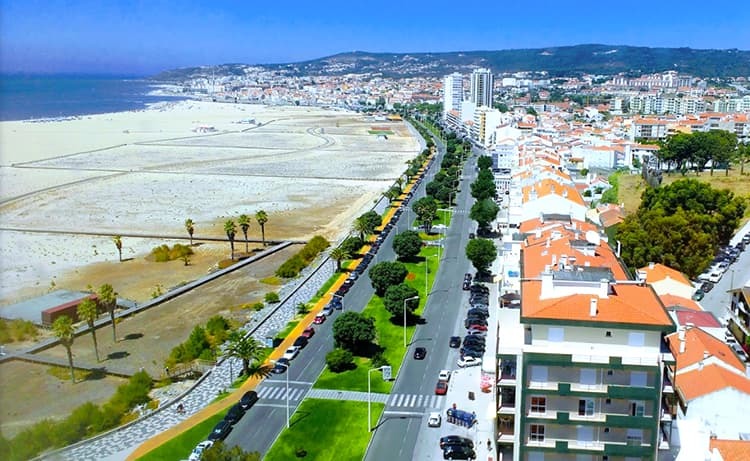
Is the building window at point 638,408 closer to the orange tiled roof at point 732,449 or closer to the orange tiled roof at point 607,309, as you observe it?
the orange tiled roof at point 732,449

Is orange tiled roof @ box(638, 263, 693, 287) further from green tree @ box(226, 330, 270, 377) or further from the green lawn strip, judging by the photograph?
the green lawn strip

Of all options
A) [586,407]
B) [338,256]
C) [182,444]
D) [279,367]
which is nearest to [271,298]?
[338,256]

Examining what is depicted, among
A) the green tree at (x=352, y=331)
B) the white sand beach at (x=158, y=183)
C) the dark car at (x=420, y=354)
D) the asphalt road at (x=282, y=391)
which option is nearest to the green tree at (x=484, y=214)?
the white sand beach at (x=158, y=183)

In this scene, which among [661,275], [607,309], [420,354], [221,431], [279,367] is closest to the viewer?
[607,309]

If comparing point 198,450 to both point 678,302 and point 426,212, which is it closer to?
point 678,302

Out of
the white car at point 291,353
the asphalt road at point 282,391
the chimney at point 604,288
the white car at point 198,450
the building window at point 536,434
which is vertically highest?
the chimney at point 604,288

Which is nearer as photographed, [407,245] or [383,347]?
[383,347]

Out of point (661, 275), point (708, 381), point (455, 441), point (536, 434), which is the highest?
point (536, 434)
